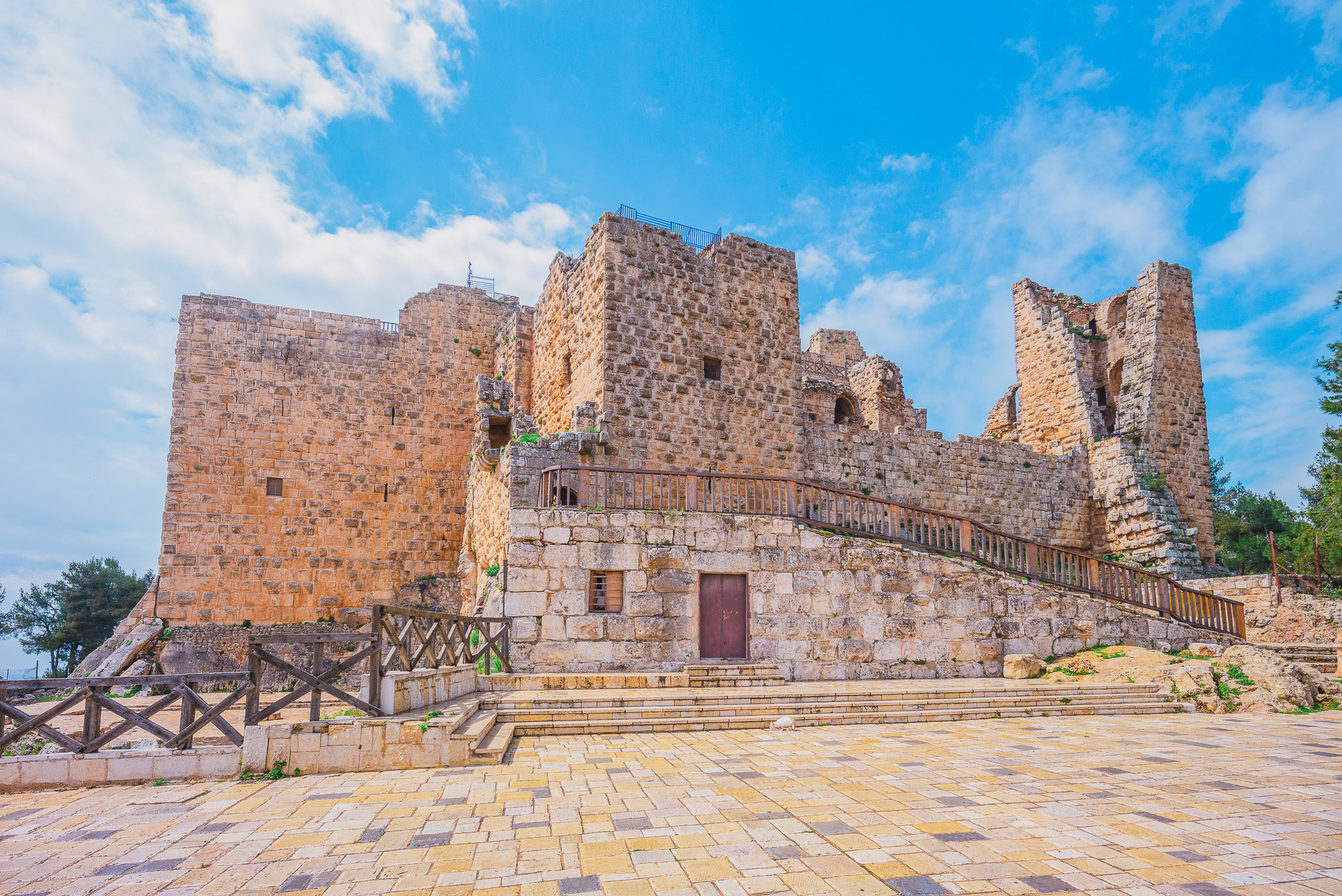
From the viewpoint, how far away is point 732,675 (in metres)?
10.6

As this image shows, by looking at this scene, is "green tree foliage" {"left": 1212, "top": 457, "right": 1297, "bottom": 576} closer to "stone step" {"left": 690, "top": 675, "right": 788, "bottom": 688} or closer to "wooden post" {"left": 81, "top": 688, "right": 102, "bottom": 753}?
"stone step" {"left": 690, "top": 675, "right": 788, "bottom": 688}

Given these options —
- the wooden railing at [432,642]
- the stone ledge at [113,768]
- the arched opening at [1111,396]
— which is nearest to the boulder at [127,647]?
the wooden railing at [432,642]

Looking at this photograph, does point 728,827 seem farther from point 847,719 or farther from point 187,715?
point 187,715

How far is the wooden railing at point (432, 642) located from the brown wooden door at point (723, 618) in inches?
122

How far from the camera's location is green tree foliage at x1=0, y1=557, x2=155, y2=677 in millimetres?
31000

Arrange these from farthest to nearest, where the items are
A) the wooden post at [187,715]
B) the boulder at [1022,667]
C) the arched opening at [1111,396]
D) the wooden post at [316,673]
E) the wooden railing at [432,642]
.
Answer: the arched opening at [1111,396], the boulder at [1022,667], the wooden railing at [432,642], the wooden post at [316,673], the wooden post at [187,715]

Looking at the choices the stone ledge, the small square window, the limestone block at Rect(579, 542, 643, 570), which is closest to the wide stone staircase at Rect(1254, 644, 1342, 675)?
the limestone block at Rect(579, 542, 643, 570)

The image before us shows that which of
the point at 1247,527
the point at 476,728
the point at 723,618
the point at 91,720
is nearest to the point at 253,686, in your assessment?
the point at 91,720

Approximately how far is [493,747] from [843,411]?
19.3 metres

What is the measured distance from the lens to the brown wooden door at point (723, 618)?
1147cm

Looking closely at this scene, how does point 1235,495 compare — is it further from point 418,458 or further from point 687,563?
point 418,458

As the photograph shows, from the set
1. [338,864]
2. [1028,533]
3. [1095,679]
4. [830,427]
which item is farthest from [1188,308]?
[338,864]

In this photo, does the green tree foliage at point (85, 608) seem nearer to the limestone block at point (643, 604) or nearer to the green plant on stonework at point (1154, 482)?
the limestone block at point (643, 604)

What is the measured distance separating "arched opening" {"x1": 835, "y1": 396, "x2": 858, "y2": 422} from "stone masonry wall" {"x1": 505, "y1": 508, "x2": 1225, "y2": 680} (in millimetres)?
11160
